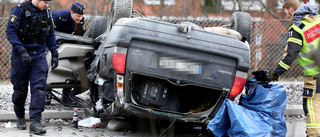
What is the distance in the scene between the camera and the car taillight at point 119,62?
4266 millimetres

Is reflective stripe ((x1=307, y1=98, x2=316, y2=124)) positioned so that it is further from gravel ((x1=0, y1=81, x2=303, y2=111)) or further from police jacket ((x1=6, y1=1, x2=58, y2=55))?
police jacket ((x1=6, y1=1, x2=58, y2=55))

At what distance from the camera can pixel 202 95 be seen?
201 inches

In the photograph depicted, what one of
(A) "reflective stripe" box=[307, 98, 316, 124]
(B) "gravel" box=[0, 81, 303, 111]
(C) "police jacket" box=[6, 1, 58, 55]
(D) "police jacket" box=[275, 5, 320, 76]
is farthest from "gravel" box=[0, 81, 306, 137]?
(D) "police jacket" box=[275, 5, 320, 76]

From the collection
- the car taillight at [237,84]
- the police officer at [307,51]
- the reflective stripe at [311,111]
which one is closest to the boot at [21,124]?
the car taillight at [237,84]

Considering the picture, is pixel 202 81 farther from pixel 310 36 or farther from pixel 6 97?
pixel 6 97

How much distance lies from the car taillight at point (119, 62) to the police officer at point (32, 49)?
1.10 m

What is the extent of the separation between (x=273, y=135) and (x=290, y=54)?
37.8 inches

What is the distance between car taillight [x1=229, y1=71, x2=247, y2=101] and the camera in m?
4.54

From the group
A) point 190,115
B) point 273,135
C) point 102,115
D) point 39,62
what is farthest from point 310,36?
point 39,62

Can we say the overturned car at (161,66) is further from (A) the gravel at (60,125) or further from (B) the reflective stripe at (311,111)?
(B) the reflective stripe at (311,111)

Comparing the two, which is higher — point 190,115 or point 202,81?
point 202,81

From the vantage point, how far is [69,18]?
22.3 feet

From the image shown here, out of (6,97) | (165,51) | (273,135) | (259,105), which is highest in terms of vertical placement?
(165,51)

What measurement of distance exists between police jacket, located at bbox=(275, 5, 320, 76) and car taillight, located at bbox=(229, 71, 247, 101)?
24.0 inches
